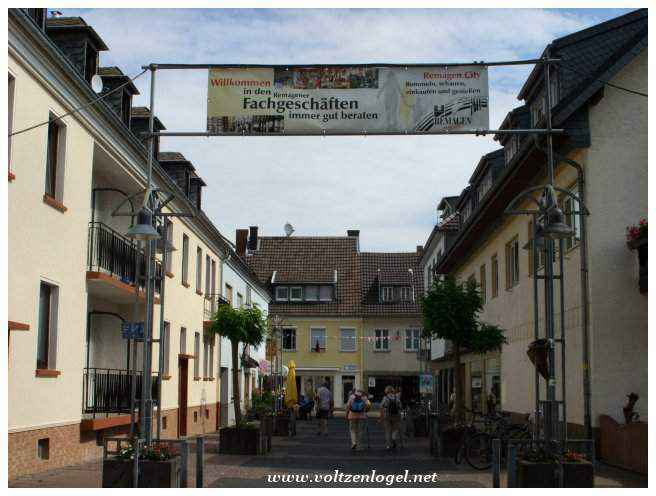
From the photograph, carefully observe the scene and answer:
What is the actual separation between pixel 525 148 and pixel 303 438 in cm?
1308

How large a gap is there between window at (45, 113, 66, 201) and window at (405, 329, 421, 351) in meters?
44.2

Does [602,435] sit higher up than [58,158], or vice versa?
[58,158]

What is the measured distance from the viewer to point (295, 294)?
61625 millimetres

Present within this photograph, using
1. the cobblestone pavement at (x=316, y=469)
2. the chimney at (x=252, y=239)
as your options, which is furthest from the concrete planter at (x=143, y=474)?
the chimney at (x=252, y=239)

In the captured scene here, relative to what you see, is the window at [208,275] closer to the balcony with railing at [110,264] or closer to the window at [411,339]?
the balcony with railing at [110,264]

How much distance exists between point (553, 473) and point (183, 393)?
19.4 m

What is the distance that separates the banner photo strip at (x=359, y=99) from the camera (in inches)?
540

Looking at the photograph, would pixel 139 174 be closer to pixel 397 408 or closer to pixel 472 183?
pixel 397 408

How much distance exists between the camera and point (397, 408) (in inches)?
912

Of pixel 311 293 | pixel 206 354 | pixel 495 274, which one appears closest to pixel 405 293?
pixel 311 293

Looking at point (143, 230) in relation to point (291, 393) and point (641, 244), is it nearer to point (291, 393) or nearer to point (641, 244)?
point (641, 244)

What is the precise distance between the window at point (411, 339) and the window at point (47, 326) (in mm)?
44053

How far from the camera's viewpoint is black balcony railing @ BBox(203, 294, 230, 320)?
32906 millimetres
